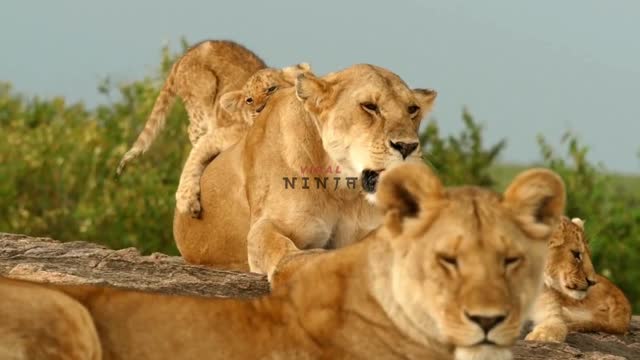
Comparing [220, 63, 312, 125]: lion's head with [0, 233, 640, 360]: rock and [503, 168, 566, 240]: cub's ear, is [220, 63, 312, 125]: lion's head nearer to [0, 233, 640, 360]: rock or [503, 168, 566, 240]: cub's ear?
[0, 233, 640, 360]: rock

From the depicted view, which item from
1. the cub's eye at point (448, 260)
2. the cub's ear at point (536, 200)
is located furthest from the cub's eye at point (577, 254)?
the cub's eye at point (448, 260)

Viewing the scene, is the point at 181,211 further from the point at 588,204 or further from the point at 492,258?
the point at 588,204

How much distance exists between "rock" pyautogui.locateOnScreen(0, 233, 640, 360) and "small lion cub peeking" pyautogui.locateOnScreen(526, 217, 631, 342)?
0.08 meters

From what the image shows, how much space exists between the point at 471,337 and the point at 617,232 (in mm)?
13587

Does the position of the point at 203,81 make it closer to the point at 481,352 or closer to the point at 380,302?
the point at 380,302

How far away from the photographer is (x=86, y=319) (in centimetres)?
427

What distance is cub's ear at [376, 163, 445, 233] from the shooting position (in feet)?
13.0

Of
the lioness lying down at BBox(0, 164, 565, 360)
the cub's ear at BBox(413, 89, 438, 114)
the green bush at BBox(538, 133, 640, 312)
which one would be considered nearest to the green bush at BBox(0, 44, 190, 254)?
the green bush at BBox(538, 133, 640, 312)

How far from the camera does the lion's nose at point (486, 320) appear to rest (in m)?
3.79

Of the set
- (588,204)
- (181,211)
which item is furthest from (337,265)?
(588,204)

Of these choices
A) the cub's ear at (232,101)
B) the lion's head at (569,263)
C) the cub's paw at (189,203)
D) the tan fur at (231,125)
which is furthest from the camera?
the cub's ear at (232,101)

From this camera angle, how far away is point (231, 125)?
8.91 meters

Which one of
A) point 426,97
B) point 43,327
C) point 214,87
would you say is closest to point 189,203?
point 426,97

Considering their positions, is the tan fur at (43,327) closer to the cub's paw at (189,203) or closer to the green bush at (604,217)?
the cub's paw at (189,203)
